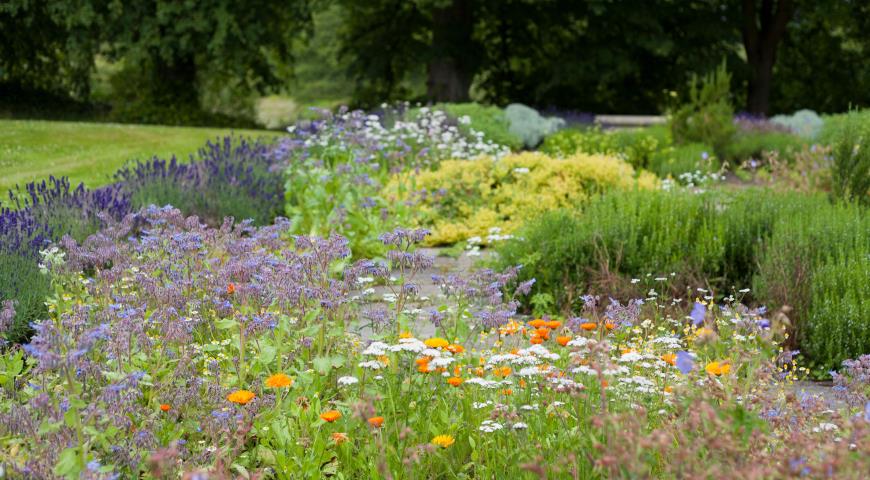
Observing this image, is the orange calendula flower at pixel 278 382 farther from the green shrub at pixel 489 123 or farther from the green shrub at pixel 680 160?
the green shrub at pixel 489 123

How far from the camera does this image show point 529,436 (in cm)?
354

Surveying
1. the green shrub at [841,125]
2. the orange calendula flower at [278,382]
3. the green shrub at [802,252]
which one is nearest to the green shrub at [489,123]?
the green shrub at [841,125]

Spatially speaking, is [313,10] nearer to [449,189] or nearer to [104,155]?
[104,155]

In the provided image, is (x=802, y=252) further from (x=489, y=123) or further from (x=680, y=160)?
(x=489, y=123)

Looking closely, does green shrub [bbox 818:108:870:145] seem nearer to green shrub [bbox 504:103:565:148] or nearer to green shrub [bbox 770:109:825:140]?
green shrub [bbox 770:109:825:140]

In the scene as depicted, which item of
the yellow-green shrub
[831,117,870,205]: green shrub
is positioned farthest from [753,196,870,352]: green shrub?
the yellow-green shrub

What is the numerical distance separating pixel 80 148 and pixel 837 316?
11.8m

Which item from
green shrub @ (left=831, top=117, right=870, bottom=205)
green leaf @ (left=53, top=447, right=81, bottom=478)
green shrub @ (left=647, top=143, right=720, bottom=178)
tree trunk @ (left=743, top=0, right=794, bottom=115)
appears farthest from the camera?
tree trunk @ (left=743, top=0, right=794, bottom=115)

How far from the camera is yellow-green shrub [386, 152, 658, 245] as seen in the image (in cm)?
879

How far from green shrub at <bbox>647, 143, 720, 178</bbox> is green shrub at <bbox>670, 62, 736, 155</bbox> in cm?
40

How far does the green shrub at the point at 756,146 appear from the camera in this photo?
1380 centimetres

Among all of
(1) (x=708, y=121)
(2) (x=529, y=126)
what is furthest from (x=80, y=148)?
(1) (x=708, y=121)

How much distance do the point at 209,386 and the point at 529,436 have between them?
4.22 feet

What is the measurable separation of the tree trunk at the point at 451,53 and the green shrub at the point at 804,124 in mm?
7230
